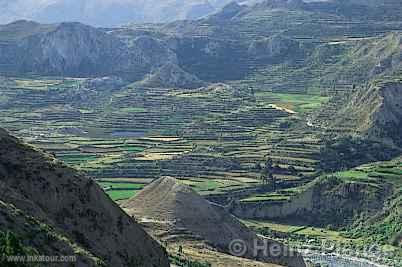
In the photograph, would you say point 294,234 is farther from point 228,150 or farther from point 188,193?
point 228,150

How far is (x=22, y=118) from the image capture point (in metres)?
170

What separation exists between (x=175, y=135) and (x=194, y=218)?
80471 mm

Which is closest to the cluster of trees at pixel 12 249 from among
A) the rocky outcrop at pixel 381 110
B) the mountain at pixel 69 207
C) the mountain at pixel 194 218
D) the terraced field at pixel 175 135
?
the mountain at pixel 69 207

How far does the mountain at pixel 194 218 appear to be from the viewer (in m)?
70.9

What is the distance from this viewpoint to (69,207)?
4353 cm

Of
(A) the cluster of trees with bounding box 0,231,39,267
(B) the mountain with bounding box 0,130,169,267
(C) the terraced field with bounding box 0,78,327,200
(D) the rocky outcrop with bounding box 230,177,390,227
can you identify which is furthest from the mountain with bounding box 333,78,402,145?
(A) the cluster of trees with bounding box 0,231,39,267

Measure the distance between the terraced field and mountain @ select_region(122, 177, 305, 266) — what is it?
22646 mm

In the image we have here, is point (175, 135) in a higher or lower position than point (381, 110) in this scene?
lower

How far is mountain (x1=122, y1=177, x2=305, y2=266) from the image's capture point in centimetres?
7094

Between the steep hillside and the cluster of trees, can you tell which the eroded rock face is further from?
the cluster of trees

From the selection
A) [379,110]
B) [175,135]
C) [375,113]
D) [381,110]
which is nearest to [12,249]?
[375,113]

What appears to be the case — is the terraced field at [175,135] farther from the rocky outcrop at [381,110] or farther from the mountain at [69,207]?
the mountain at [69,207]

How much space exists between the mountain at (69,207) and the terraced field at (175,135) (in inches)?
2041

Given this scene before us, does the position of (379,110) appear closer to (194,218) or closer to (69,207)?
(194,218)
